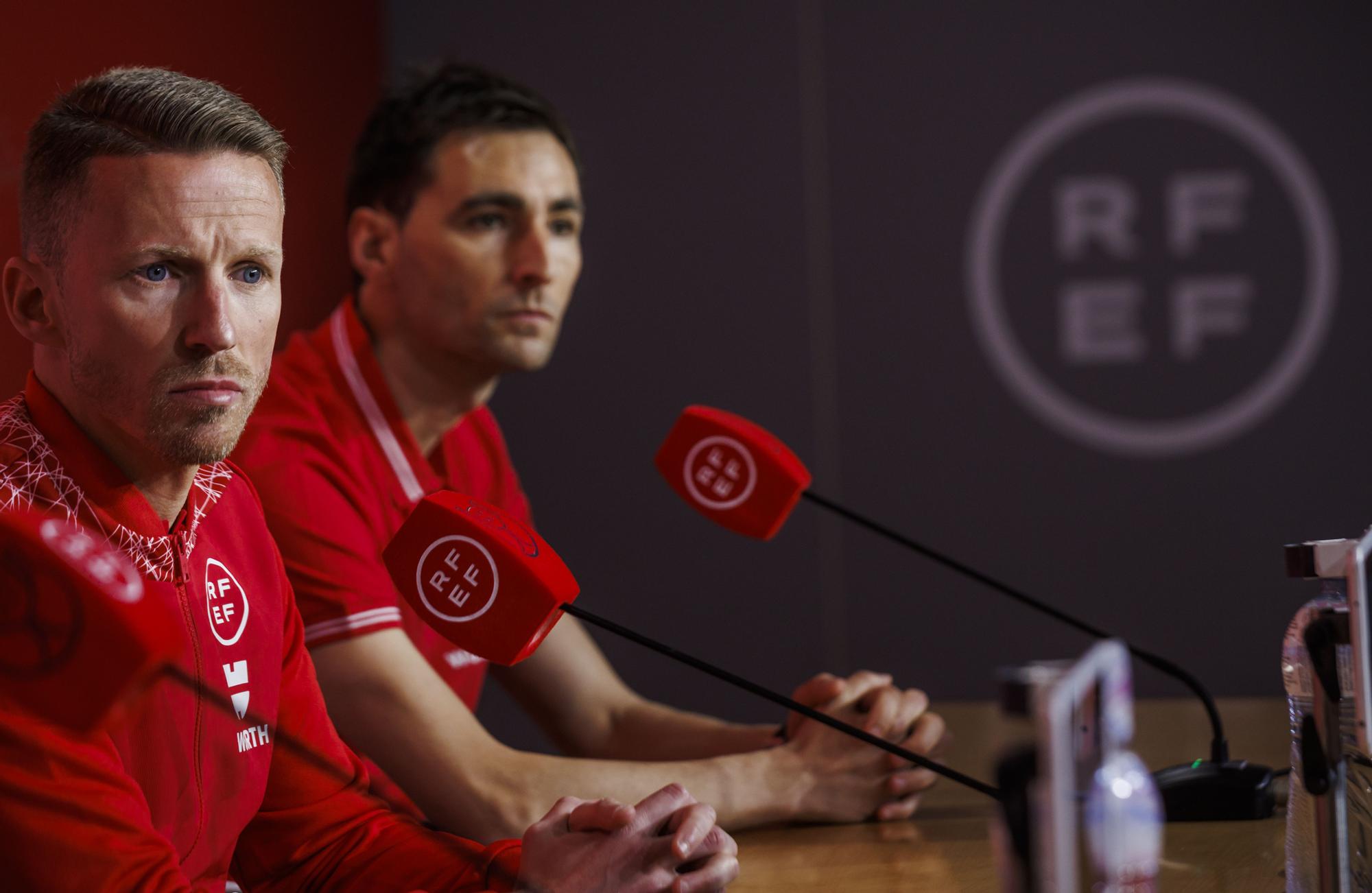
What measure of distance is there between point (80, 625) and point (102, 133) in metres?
0.43

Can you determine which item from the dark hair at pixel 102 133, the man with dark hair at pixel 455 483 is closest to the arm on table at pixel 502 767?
the man with dark hair at pixel 455 483

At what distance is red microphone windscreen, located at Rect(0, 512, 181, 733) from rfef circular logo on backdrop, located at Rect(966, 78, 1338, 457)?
2698mm

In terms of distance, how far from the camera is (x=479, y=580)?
88 centimetres

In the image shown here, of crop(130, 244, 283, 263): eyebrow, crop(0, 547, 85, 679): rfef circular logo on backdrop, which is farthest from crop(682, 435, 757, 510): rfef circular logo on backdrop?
crop(0, 547, 85, 679): rfef circular logo on backdrop

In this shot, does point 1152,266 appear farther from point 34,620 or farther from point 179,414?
point 34,620

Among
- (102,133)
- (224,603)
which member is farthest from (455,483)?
(102,133)

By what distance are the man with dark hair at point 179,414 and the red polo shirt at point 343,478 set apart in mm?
304

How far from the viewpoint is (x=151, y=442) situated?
0.86m

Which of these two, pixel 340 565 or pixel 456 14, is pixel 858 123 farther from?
pixel 340 565

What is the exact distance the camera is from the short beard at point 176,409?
849 millimetres

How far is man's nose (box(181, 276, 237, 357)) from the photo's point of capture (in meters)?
0.86

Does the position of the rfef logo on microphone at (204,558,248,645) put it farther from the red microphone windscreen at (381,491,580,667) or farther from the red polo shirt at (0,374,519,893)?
the red microphone windscreen at (381,491,580,667)

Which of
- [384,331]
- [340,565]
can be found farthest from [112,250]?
[384,331]

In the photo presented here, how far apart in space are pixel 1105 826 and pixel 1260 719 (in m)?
1.19
